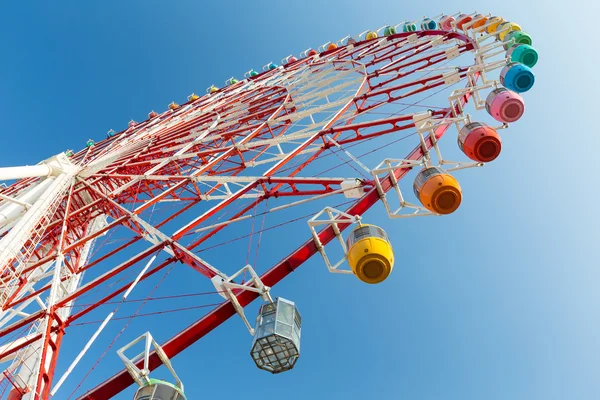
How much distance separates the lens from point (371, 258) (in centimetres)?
639

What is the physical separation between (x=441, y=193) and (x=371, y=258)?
1864 mm

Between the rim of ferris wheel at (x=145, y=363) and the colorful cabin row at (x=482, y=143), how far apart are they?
21.5 feet

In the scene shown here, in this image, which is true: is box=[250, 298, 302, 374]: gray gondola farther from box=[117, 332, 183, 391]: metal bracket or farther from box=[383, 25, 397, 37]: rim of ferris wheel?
box=[383, 25, 397, 37]: rim of ferris wheel

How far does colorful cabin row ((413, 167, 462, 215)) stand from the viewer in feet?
24.2

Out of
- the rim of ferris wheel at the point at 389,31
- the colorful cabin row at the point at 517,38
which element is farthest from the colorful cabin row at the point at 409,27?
the colorful cabin row at the point at 517,38

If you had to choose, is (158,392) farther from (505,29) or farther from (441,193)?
(505,29)

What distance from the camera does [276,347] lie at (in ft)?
19.6

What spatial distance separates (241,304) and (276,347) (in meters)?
0.85

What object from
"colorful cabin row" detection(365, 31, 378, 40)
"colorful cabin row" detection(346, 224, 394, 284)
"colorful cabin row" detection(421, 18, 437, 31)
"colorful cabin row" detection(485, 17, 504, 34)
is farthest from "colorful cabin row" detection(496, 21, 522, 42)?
"colorful cabin row" detection(346, 224, 394, 284)

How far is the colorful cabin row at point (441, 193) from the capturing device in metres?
7.38

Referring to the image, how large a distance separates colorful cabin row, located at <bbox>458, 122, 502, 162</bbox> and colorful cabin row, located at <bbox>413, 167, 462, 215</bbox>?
5.03ft

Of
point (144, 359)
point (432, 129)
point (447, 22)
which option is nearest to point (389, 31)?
point (447, 22)

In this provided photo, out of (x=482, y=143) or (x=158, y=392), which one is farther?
(x=482, y=143)

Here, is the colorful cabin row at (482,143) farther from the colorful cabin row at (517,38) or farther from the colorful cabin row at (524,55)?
the colorful cabin row at (517,38)
